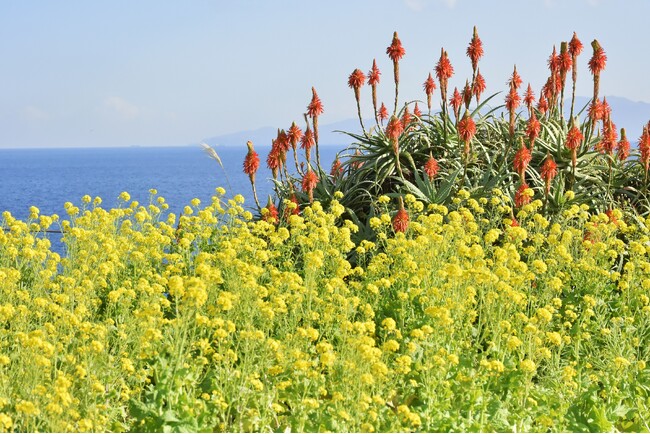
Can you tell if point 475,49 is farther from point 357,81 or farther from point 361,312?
point 361,312

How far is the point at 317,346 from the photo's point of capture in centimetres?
443

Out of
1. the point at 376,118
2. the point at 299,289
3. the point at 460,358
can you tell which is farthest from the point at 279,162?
the point at 460,358

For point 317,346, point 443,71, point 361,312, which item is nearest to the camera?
point 317,346

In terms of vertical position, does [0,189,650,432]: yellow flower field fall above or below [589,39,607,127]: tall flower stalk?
below

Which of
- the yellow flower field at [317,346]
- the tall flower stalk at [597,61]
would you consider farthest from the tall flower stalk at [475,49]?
the yellow flower field at [317,346]

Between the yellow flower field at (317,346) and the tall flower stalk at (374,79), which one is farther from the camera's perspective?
the tall flower stalk at (374,79)

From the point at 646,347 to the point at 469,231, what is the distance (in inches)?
86.3

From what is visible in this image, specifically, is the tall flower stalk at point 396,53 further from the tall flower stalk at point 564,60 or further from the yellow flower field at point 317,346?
the yellow flower field at point 317,346

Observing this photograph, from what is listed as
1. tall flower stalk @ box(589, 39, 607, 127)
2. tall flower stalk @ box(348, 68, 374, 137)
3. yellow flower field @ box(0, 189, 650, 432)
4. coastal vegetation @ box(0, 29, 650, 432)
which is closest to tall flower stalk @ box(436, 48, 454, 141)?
coastal vegetation @ box(0, 29, 650, 432)

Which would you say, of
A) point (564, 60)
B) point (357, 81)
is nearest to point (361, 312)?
point (357, 81)

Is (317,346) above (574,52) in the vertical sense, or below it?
below

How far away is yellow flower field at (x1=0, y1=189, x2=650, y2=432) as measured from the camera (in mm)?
4160

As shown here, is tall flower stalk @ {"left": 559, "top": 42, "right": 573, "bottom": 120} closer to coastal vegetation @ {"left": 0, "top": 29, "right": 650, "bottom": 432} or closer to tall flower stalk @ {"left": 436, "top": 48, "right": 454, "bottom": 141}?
coastal vegetation @ {"left": 0, "top": 29, "right": 650, "bottom": 432}

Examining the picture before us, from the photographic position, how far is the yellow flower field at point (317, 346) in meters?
4.16
